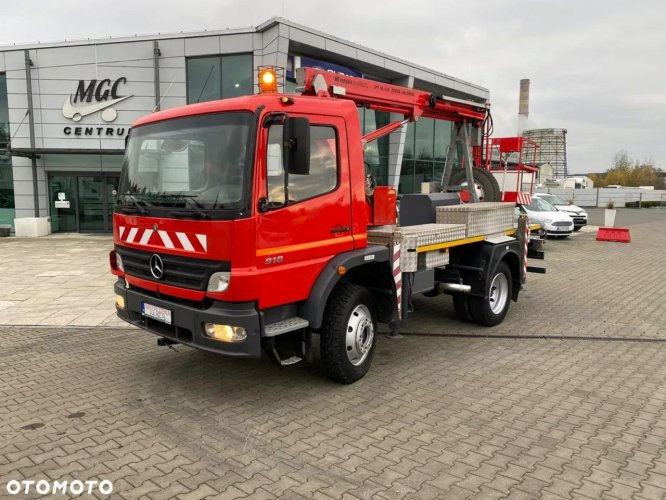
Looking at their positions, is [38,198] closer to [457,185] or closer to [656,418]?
[457,185]

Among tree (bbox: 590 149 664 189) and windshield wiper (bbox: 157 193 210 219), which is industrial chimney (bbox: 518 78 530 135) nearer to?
tree (bbox: 590 149 664 189)

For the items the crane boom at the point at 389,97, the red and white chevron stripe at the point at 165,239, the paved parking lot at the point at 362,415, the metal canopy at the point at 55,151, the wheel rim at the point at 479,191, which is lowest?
the paved parking lot at the point at 362,415

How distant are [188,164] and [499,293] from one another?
480cm

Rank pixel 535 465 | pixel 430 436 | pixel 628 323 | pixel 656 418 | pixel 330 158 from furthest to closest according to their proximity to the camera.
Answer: pixel 628 323 < pixel 330 158 < pixel 656 418 < pixel 430 436 < pixel 535 465

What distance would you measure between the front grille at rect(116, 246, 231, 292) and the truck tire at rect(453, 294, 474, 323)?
3979 millimetres

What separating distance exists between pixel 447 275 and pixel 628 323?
110 inches

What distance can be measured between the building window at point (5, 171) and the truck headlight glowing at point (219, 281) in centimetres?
1870

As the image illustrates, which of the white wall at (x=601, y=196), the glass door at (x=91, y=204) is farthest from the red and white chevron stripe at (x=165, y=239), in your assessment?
the white wall at (x=601, y=196)

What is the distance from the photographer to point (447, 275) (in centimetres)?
655

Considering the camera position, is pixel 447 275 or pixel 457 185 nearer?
pixel 447 275

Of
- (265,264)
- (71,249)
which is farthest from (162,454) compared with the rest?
(71,249)

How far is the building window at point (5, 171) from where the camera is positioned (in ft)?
60.3

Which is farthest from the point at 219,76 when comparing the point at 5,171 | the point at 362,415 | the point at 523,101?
the point at 523,101

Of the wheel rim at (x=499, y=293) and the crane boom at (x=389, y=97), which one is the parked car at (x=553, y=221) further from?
the wheel rim at (x=499, y=293)
